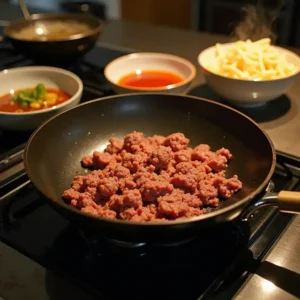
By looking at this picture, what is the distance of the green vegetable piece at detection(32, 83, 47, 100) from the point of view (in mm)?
1062

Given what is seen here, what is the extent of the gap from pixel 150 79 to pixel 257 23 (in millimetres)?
374

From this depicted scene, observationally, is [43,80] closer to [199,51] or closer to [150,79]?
[150,79]

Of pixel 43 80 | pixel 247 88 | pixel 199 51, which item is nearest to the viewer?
pixel 247 88

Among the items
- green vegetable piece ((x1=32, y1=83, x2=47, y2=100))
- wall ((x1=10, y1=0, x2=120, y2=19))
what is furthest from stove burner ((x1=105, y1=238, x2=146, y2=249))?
wall ((x1=10, y1=0, x2=120, y2=19))

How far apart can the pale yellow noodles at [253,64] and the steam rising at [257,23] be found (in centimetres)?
14

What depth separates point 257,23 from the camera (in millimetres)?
1261

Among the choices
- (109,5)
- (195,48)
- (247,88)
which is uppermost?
(247,88)

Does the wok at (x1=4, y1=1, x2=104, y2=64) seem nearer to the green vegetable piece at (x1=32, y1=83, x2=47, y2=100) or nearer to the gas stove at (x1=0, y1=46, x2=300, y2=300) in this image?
the green vegetable piece at (x1=32, y1=83, x2=47, y2=100)

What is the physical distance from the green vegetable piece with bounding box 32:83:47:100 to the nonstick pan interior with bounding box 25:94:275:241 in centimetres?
21

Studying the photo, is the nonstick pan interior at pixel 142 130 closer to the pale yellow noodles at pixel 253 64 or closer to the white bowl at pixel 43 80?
the white bowl at pixel 43 80

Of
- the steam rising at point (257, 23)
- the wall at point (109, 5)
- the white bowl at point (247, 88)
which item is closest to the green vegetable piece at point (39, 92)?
the white bowl at point (247, 88)

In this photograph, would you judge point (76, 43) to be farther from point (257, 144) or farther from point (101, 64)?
point (257, 144)

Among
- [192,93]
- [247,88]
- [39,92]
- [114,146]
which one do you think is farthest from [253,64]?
[39,92]

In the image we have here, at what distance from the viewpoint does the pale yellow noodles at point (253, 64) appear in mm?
1064
